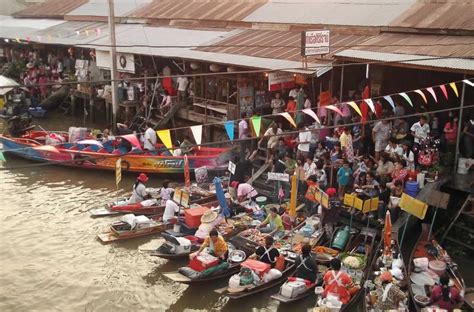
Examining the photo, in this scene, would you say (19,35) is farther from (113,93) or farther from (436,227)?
Result: (436,227)

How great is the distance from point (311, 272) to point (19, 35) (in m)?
27.7

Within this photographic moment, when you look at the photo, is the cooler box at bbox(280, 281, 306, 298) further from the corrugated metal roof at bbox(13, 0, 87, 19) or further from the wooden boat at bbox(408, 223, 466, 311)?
the corrugated metal roof at bbox(13, 0, 87, 19)

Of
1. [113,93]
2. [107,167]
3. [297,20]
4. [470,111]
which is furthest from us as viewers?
[113,93]

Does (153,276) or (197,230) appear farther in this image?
(197,230)

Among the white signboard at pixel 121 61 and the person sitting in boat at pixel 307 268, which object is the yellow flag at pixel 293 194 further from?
the white signboard at pixel 121 61

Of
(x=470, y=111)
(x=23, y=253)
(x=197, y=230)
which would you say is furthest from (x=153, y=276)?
(x=470, y=111)

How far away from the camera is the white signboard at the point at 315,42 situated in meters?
16.3

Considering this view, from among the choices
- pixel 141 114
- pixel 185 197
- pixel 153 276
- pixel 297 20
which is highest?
pixel 297 20

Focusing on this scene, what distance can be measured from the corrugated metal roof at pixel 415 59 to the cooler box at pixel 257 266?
19.7 ft

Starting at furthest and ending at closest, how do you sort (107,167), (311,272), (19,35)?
1. (19,35)
2. (107,167)
3. (311,272)

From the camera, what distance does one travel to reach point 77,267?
13.7 metres

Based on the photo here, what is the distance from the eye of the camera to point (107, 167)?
808 inches

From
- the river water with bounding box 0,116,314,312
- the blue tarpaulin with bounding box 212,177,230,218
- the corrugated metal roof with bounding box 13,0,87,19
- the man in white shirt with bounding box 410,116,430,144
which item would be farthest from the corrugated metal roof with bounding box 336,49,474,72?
the corrugated metal roof with bounding box 13,0,87,19

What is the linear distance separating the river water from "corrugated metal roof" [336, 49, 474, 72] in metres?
7.29
